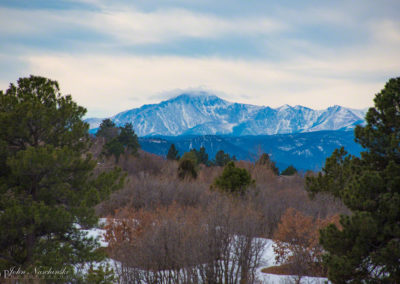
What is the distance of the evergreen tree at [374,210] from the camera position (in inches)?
251

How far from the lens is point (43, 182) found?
9.96 metres

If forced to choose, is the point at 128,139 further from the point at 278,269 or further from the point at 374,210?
the point at 374,210

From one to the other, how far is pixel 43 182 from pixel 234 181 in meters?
12.1

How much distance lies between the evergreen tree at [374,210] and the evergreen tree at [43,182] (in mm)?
6481

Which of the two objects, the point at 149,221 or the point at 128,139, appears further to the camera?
the point at 128,139

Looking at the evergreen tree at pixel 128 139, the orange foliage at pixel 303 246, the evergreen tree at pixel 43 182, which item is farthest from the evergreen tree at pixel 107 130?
the orange foliage at pixel 303 246

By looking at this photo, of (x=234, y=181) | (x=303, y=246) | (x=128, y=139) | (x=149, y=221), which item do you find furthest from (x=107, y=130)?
(x=303, y=246)

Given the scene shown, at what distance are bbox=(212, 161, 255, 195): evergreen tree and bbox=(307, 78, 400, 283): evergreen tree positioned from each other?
511 inches

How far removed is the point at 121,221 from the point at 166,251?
8.13ft

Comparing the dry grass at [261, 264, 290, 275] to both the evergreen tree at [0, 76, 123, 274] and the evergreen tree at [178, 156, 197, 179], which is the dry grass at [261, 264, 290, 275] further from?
the evergreen tree at [178, 156, 197, 179]

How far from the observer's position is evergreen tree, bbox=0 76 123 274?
9328 millimetres

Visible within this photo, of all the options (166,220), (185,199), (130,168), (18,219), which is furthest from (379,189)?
(130,168)

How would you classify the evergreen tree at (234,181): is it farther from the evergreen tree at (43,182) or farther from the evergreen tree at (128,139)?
the evergreen tree at (128,139)

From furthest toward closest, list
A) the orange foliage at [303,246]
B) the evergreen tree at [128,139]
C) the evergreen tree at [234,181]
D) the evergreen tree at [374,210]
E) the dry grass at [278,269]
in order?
the evergreen tree at [128,139] → the evergreen tree at [234,181] → the dry grass at [278,269] → the orange foliage at [303,246] → the evergreen tree at [374,210]
